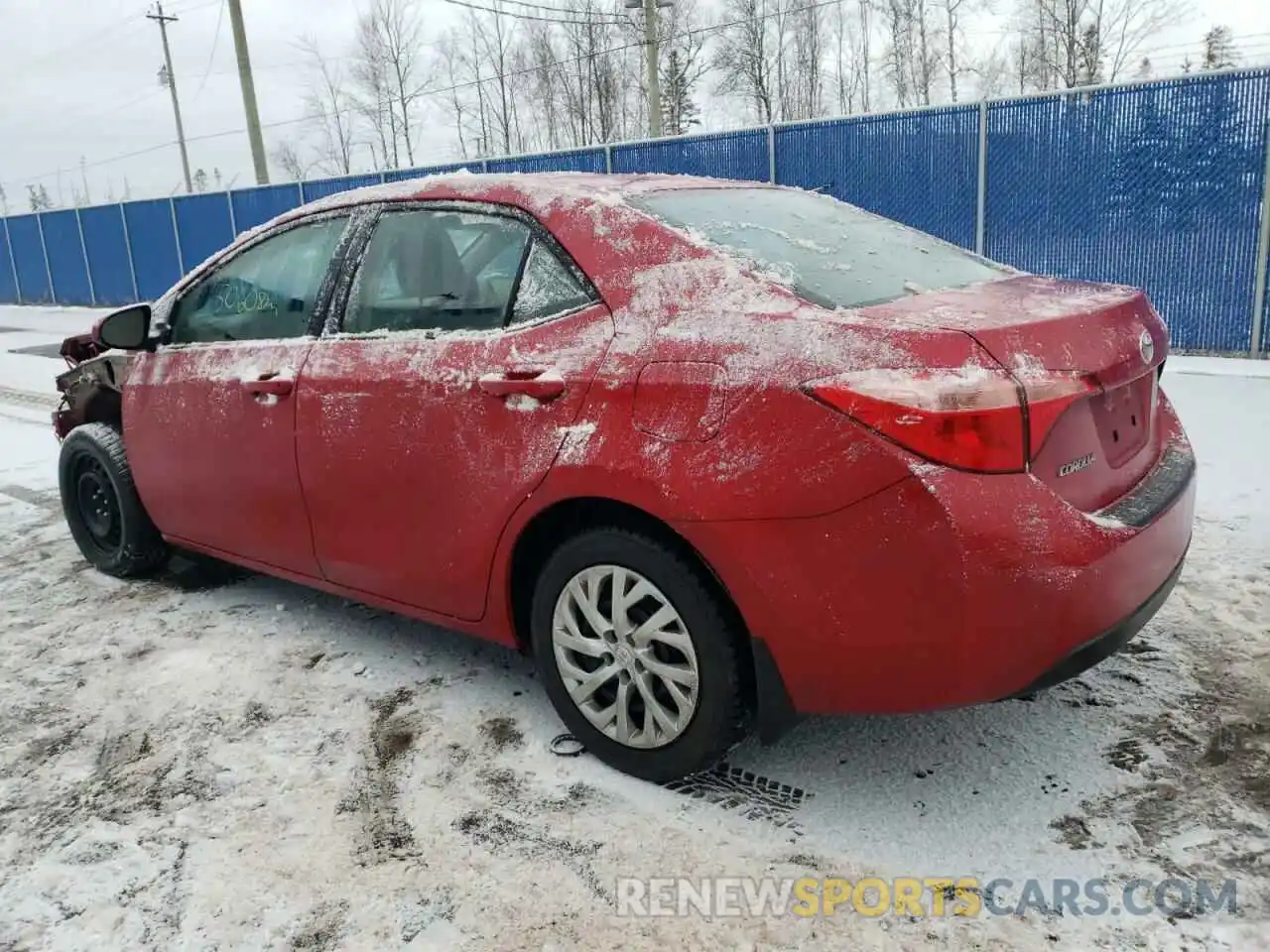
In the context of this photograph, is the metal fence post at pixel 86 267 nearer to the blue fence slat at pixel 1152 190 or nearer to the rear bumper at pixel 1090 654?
the blue fence slat at pixel 1152 190

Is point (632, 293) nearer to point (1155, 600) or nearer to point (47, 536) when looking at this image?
point (1155, 600)

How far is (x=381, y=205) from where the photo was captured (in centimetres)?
330

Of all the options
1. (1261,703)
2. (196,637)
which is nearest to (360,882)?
(196,637)

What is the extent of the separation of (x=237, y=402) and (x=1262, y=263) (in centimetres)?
874

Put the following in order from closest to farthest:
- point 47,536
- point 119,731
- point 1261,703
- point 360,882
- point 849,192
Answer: point 360,882 < point 1261,703 < point 119,731 < point 47,536 < point 849,192

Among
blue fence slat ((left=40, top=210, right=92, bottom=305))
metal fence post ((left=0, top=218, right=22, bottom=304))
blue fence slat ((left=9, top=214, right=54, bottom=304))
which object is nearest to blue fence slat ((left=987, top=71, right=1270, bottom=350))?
blue fence slat ((left=40, top=210, right=92, bottom=305))

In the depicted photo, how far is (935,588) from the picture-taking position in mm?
2098

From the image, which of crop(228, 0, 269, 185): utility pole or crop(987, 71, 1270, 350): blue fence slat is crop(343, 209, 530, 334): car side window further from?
crop(228, 0, 269, 185): utility pole

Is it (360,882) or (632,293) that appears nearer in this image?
(360,882)

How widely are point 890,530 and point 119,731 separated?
2.48 m

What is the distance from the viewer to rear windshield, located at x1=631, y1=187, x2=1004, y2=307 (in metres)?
2.59

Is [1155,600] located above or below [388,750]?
above

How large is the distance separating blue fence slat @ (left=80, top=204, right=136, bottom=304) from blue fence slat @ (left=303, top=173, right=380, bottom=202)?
6.69m

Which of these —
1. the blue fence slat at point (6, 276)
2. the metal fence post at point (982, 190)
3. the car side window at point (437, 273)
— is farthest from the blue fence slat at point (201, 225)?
the car side window at point (437, 273)
